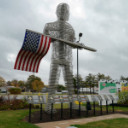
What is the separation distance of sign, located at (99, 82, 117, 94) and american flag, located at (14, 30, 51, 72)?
9993 millimetres

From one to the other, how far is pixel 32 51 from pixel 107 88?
445 inches

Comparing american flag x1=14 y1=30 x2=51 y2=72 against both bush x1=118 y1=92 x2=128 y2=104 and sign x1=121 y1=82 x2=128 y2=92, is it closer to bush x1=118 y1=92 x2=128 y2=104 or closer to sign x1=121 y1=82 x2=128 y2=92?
bush x1=118 y1=92 x2=128 y2=104

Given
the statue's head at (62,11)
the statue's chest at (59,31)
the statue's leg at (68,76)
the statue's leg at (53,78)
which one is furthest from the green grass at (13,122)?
the statue's head at (62,11)

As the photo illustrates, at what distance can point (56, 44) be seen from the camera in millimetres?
10062

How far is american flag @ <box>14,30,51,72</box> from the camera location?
8047mm

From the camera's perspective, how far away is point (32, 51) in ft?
27.3

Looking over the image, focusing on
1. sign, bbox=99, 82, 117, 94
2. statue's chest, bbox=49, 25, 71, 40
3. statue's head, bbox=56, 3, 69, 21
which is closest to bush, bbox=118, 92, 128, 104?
sign, bbox=99, 82, 117, 94

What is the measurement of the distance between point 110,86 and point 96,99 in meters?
7.74

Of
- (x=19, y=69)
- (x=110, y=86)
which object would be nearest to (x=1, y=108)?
(x=19, y=69)

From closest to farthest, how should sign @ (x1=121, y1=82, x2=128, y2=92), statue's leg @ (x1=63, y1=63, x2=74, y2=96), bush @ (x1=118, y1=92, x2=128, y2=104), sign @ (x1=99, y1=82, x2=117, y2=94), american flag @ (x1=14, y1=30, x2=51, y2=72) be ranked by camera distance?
1. american flag @ (x1=14, y1=30, x2=51, y2=72)
2. statue's leg @ (x1=63, y1=63, x2=74, y2=96)
3. bush @ (x1=118, y1=92, x2=128, y2=104)
4. sign @ (x1=99, y1=82, x2=117, y2=94)
5. sign @ (x1=121, y1=82, x2=128, y2=92)

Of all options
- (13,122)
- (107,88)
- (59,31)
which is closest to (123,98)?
(107,88)

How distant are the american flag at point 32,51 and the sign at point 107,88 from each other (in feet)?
32.8

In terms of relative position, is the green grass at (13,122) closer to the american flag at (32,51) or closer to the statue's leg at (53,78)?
the statue's leg at (53,78)

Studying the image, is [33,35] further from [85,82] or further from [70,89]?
[85,82]
